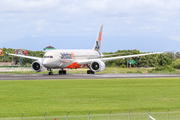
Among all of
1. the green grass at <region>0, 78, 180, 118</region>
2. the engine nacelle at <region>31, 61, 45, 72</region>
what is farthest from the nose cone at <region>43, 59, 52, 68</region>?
the green grass at <region>0, 78, 180, 118</region>

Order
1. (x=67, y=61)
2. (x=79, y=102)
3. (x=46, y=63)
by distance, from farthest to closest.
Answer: (x=67, y=61), (x=46, y=63), (x=79, y=102)

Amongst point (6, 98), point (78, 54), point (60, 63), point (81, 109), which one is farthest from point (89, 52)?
point (81, 109)

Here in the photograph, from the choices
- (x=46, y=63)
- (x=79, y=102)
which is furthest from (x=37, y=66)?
(x=79, y=102)

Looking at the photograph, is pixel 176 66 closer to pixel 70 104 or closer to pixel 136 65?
pixel 136 65

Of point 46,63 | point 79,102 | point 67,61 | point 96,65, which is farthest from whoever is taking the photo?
point 67,61

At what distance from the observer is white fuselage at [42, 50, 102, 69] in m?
82.7

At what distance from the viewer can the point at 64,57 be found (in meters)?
86.9

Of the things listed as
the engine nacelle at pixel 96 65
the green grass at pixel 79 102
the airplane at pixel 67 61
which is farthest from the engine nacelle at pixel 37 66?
the green grass at pixel 79 102

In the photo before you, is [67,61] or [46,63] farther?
[67,61]

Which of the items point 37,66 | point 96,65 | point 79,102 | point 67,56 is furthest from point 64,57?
point 79,102

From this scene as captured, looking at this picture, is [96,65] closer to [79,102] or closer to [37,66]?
[37,66]

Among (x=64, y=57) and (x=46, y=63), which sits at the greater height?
(x=64, y=57)

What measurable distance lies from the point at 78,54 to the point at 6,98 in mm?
52150

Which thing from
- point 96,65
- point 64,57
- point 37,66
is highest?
point 64,57
